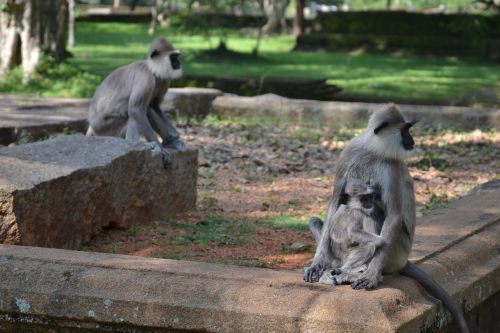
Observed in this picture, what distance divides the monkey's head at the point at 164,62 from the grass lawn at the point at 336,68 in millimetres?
5561

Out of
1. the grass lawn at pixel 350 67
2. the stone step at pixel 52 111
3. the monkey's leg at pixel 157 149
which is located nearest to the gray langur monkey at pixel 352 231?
the monkey's leg at pixel 157 149

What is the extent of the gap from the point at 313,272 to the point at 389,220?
371mm

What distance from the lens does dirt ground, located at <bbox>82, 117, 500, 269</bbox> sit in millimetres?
5461

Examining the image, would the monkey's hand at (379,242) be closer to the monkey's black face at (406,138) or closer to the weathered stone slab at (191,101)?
the monkey's black face at (406,138)

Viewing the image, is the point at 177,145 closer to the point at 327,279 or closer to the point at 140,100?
the point at 140,100

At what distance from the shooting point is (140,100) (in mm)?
6852

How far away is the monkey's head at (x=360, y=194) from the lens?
383 centimetres

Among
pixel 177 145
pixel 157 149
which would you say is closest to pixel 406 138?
pixel 157 149

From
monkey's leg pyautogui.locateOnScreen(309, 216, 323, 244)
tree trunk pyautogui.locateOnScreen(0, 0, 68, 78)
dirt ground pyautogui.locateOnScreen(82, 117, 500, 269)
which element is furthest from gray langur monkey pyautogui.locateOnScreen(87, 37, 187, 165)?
tree trunk pyautogui.locateOnScreen(0, 0, 68, 78)

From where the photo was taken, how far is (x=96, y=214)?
5.38 meters

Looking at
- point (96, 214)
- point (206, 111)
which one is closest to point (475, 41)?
point (206, 111)

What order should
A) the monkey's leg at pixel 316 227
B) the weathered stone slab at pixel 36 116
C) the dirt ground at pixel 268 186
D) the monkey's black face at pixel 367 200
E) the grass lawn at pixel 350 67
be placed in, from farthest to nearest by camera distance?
the grass lawn at pixel 350 67, the weathered stone slab at pixel 36 116, the dirt ground at pixel 268 186, the monkey's leg at pixel 316 227, the monkey's black face at pixel 367 200

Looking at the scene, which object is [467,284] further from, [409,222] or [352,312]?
[352,312]

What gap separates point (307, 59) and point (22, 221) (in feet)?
59.6
